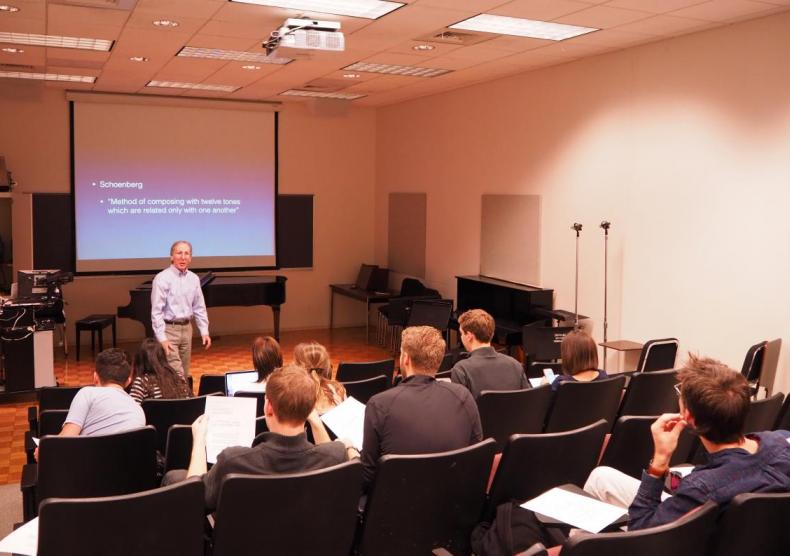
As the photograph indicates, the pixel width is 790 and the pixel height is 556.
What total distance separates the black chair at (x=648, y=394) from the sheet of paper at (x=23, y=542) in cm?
342

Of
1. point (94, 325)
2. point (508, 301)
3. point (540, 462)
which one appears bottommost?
point (94, 325)

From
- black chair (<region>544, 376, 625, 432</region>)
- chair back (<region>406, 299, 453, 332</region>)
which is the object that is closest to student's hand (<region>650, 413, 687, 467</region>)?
black chair (<region>544, 376, 625, 432</region>)

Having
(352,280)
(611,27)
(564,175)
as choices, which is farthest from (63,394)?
(352,280)

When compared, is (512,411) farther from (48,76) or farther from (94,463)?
(48,76)

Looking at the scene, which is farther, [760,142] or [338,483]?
[760,142]

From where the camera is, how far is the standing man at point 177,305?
6738 millimetres

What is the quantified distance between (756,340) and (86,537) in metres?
5.50

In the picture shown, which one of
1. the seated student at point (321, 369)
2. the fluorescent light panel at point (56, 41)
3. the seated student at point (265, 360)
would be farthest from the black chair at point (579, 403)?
the fluorescent light panel at point (56, 41)

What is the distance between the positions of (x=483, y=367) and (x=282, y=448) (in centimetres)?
196

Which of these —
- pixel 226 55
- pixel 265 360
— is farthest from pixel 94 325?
pixel 265 360

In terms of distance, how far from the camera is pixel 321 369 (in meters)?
4.23

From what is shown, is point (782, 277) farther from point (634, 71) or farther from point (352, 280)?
point (352, 280)

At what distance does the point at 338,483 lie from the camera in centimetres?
262

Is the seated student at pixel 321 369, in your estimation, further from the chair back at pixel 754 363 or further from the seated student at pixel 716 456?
the chair back at pixel 754 363
